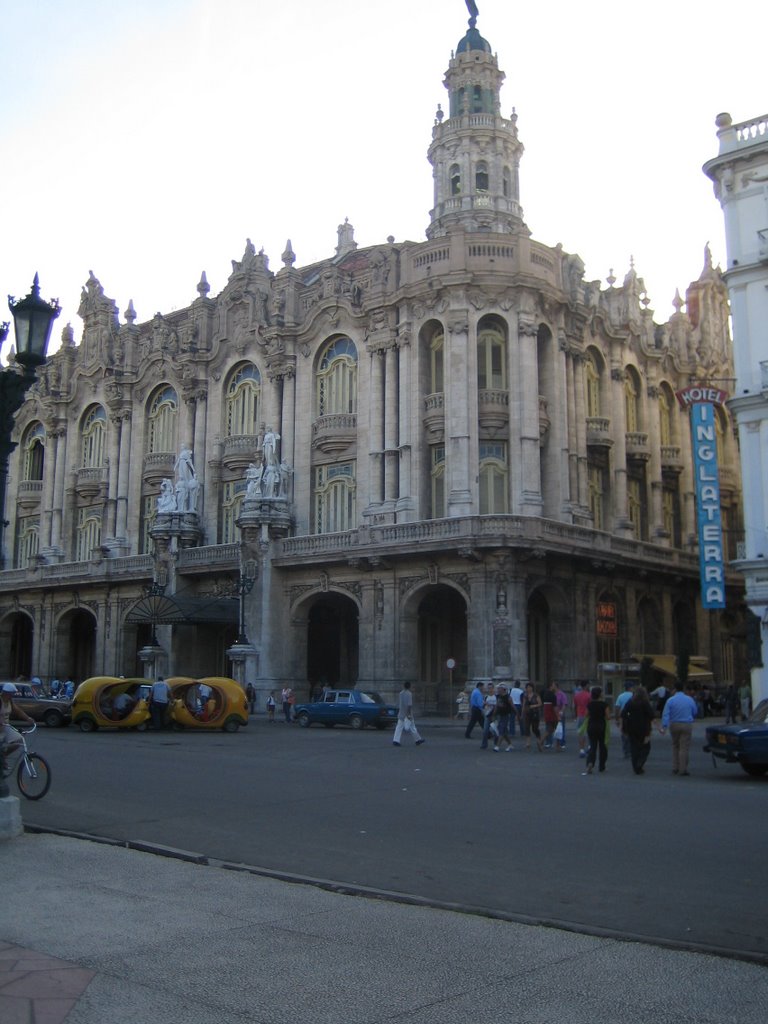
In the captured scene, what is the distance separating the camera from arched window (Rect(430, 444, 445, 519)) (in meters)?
41.1

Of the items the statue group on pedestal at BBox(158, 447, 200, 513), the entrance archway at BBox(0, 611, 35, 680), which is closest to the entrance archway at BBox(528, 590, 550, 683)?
the statue group on pedestal at BBox(158, 447, 200, 513)

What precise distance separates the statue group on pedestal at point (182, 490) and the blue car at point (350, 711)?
51.4 ft

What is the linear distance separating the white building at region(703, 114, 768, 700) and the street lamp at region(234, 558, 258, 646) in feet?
65.7

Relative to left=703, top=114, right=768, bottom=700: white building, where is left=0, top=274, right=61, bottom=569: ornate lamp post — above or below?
below

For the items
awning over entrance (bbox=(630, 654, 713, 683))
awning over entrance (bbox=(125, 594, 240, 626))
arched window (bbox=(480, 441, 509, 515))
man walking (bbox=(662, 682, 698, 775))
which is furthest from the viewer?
awning over entrance (bbox=(630, 654, 713, 683))

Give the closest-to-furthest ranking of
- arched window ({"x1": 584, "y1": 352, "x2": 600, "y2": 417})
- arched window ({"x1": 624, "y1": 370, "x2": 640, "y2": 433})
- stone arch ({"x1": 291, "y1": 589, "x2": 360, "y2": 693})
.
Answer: stone arch ({"x1": 291, "y1": 589, "x2": 360, "y2": 693}), arched window ({"x1": 584, "y1": 352, "x2": 600, "y2": 417}), arched window ({"x1": 624, "y1": 370, "x2": 640, "y2": 433})

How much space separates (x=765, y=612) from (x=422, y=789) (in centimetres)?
1860

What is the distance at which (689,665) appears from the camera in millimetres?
45219

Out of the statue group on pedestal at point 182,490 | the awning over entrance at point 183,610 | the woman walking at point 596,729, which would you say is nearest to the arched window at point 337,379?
the statue group on pedestal at point 182,490

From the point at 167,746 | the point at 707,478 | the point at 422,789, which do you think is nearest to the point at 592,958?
the point at 422,789

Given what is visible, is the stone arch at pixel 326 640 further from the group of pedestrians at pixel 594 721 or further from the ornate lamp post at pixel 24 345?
the ornate lamp post at pixel 24 345

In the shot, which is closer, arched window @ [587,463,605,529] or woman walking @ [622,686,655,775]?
woman walking @ [622,686,655,775]

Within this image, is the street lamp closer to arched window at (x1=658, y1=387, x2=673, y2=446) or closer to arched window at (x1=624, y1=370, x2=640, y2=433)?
arched window at (x1=624, y1=370, x2=640, y2=433)

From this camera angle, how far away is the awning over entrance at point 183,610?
42938 mm
